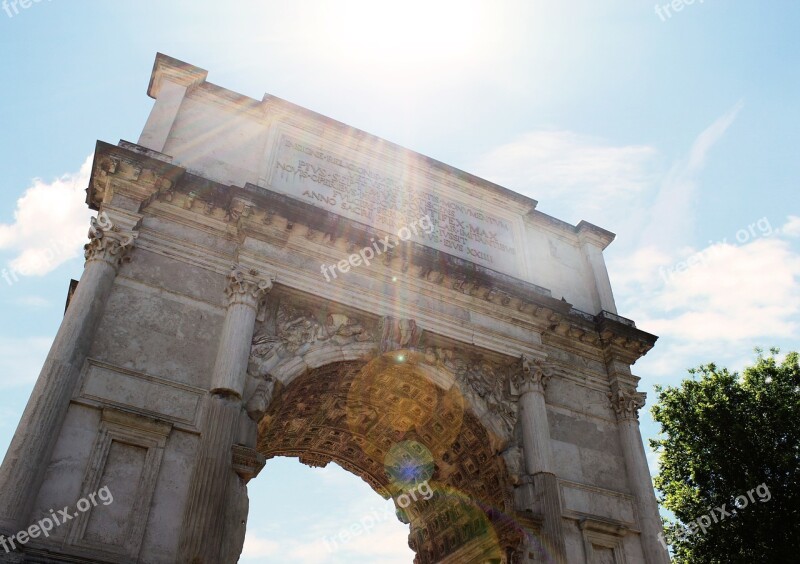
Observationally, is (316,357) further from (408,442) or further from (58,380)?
(58,380)

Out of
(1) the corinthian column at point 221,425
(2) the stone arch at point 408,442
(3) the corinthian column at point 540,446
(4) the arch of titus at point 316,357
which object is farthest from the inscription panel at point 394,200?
(2) the stone arch at point 408,442

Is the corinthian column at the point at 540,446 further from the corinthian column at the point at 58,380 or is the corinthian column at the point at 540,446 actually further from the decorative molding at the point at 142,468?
the corinthian column at the point at 58,380

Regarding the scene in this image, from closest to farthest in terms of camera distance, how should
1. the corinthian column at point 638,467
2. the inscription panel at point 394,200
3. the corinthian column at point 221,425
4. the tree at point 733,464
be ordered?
the corinthian column at point 221,425, the corinthian column at point 638,467, the inscription panel at point 394,200, the tree at point 733,464

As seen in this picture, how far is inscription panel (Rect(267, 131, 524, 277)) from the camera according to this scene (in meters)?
14.0

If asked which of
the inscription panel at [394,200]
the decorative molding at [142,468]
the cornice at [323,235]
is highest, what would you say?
the inscription panel at [394,200]

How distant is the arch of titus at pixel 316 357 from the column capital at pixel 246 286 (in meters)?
0.05

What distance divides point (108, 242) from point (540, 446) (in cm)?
847

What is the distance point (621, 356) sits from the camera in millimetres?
15188

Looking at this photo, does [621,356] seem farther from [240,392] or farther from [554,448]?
[240,392]

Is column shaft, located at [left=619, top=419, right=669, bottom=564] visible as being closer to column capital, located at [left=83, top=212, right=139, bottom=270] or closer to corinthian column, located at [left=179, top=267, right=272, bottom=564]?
corinthian column, located at [left=179, top=267, right=272, bottom=564]

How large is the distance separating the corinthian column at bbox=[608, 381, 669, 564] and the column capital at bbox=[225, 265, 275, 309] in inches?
313

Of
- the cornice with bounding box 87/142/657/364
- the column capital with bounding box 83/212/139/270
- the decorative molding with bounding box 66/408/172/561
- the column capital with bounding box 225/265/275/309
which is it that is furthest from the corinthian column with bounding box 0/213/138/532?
the column capital with bounding box 225/265/275/309

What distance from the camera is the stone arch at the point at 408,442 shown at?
40.8 feet

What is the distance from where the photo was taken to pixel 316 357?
39.1 ft
